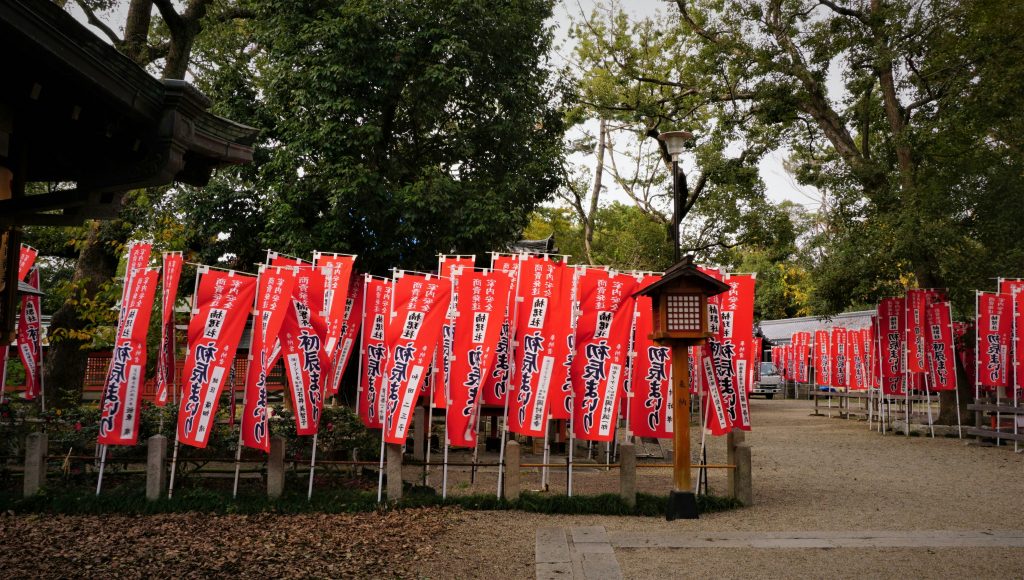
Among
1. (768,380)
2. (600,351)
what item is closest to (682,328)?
(600,351)

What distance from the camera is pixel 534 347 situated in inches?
370

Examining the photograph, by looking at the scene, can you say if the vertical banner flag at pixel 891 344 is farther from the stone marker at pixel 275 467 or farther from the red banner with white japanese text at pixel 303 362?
the stone marker at pixel 275 467

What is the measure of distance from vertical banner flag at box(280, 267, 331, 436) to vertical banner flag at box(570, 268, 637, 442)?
330 cm

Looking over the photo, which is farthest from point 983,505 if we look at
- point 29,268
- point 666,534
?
point 29,268

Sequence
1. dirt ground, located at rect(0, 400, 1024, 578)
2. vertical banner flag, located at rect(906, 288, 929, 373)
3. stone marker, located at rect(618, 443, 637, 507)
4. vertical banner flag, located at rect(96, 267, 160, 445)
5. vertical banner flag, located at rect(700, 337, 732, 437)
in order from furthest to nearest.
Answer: vertical banner flag, located at rect(906, 288, 929, 373) < vertical banner flag, located at rect(700, 337, 732, 437) < stone marker, located at rect(618, 443, 637, 507) < vertical banner flag, located at rect(96, 267, 160, 445) < dirt ground, located at rect(0, 400, 1024, 578)

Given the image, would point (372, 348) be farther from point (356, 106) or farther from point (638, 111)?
point (638, 111)

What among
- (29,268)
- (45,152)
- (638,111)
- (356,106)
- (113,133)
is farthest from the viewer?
(638,111)

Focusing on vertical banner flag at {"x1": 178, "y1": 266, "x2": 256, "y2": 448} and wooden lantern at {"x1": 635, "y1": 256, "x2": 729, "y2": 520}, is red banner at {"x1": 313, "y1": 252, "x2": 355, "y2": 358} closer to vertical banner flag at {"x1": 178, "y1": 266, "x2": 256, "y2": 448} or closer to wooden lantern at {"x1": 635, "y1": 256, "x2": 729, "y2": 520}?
vertical banner flag at {"x1": 178, "y1": 266, "x2": 256, "y2": 448}

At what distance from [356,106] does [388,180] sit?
1750mm

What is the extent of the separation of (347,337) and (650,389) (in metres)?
4.57

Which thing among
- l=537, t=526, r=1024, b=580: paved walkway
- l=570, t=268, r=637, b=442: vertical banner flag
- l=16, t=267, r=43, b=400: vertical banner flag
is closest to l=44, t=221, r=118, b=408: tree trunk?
l=16, t=267, r=43, b=400: vertical banner flag

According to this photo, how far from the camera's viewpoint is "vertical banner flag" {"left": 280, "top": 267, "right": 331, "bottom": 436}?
8898 mm

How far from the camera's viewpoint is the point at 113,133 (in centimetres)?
520

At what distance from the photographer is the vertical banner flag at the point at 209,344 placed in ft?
28.5
